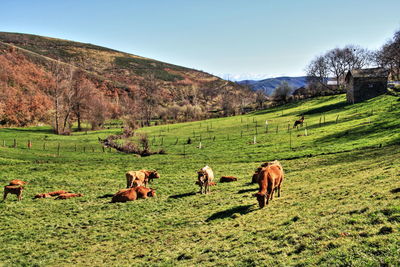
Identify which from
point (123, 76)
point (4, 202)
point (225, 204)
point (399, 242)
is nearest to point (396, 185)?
point (399, 242)

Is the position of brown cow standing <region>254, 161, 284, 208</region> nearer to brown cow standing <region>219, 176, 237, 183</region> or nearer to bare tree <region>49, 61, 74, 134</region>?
brown cow standing <region>219, 176, 237, 183</region>

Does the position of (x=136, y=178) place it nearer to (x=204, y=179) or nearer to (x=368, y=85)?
(x=204, y=179)

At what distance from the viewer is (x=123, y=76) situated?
189500mm

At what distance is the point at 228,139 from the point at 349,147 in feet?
72.5

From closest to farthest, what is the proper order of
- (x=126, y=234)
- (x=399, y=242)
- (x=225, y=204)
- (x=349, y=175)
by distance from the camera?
(x=399, y=242)
(x=126, y=234)
(x=225, y=204)
(x=349, y=175)

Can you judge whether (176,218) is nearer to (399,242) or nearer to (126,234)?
(126,234)

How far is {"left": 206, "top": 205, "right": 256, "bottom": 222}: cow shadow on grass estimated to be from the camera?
1502 cm

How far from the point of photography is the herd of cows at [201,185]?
15.8m

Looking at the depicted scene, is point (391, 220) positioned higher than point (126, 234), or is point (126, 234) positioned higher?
point (391, 220)

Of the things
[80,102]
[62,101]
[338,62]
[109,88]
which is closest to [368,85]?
[338,62]

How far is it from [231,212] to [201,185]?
19.2ft

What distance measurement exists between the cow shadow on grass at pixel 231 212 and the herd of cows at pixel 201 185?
71 cm

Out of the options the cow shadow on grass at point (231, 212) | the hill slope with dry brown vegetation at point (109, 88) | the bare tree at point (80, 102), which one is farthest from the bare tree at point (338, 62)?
the cow shadow on grass at point (231, 212)

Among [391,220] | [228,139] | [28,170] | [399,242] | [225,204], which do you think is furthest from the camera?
[228,139]
